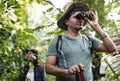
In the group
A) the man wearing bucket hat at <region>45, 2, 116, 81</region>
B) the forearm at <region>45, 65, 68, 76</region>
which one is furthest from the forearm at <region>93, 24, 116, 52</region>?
the forearm at <region>45, 65, 68, 76</region>

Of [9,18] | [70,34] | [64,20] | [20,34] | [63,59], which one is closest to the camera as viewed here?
[20,34]

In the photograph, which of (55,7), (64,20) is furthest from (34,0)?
(64,20)

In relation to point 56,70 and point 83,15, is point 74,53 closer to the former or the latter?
point 56,70

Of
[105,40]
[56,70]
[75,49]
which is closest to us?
[56,70]

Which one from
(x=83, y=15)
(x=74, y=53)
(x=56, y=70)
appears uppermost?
(x=83, y=15)

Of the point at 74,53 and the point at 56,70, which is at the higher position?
the point at 74,53

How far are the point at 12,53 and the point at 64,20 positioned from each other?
69 cm

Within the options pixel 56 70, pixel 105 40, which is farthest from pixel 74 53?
pixel 105 40

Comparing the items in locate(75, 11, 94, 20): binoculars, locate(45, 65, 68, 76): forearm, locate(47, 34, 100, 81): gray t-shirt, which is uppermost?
locate(75, 11, 94, 20): binoculars

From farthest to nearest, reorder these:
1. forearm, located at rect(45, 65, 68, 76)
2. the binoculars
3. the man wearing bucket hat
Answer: the binoculars
the man wearing bucket hat
forearm, located at rect(45, 65, 68, 76)

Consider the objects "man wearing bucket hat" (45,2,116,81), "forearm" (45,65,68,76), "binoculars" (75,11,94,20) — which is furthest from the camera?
"binoculars" (75,11,94,20)

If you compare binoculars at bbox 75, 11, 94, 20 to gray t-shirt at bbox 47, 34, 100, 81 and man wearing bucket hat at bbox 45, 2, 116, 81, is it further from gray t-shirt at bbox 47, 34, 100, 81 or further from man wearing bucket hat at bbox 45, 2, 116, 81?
gray t-shirt at bbox 47, 34, 100, 81

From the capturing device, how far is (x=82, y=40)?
3.25 m

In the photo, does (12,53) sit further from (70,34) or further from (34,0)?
(34,0)
